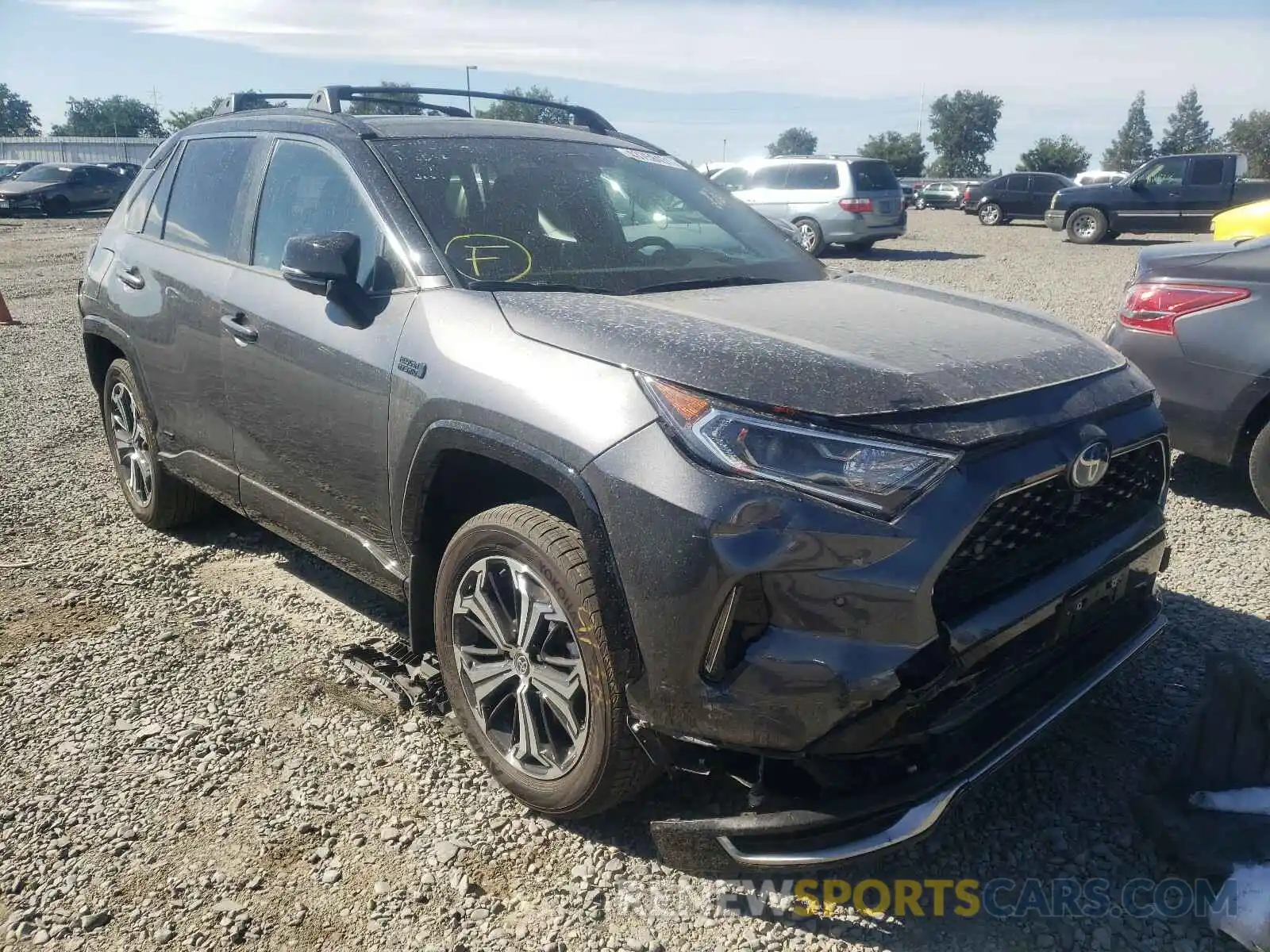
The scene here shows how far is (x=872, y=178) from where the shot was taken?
1817cm

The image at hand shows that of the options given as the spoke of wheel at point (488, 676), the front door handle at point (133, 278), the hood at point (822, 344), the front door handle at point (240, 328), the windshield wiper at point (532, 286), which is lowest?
the spoke of wheel at point (488, 676)

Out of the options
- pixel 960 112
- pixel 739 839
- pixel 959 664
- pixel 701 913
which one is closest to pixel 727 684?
pixel 739 839

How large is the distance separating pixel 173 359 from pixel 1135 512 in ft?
11.7

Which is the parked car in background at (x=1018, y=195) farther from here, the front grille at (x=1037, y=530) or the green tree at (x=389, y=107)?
the front grille at (x=1037, y=530)

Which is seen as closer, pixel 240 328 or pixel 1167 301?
pixel 240 328

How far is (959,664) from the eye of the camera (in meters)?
2.20

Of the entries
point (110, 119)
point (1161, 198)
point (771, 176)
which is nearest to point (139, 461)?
point (771, 176)

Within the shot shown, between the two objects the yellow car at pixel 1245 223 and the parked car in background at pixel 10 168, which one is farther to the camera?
the parked car in background at pixel 10 168

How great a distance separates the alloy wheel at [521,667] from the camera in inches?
99.7

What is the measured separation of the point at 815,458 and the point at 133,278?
3544 millimetres

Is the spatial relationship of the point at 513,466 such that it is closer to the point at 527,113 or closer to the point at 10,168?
the point at 527,113

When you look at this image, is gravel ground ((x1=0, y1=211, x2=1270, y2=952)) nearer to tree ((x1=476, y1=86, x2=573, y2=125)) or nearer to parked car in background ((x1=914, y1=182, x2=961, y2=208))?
tree ((x1=476, y1=86, x2=573, y2=125))

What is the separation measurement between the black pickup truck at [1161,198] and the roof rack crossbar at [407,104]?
19.7 metres

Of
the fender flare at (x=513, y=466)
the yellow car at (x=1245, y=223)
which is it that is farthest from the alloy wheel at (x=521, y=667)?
the yellow car at (x=1245, y=223)
